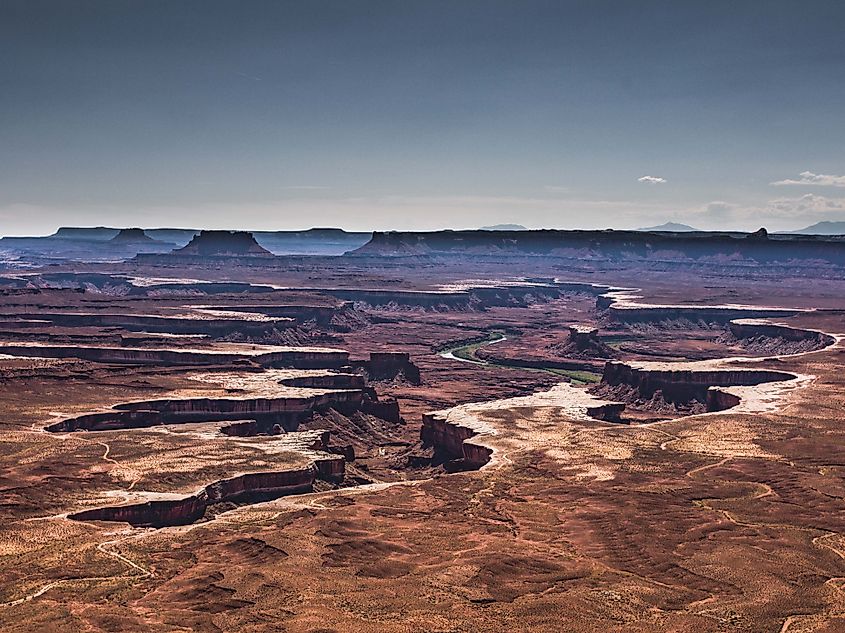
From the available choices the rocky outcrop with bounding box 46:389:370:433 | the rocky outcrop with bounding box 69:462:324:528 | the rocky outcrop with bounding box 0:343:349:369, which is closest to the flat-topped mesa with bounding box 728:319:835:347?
the rocky outcrop with bounding box 0:343:349:369

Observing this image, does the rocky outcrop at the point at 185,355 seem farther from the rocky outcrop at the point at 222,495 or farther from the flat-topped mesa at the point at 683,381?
the rocky outcrop at the point at 222,495

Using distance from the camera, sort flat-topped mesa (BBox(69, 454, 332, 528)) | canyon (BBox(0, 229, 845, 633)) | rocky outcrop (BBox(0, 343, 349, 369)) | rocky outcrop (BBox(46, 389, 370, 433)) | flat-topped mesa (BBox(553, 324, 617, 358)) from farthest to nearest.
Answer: flat-topped mesa (BBox(553, 324, 617, 358)) < rocky outcrop (BBox(0, 343, 349, 369)) < rocky outcrop (BBox(46, 389, 370, 433)) < flat-topped mesa (BBox(69, 454, 332, 528)) < canyon (BBox(0, 229, 845, 633))

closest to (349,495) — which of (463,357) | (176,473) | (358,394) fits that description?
(176,473)

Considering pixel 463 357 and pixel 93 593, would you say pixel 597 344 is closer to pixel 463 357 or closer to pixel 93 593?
pixel 463 357

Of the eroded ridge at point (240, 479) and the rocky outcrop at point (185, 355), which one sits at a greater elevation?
the rocky outcrop at point (185, 355)

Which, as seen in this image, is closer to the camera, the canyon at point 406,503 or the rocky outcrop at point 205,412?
the canyon at point 406,503

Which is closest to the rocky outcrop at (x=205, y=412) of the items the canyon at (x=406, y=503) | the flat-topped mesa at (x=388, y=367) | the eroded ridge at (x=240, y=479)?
the canyon at (x=406, y=503)

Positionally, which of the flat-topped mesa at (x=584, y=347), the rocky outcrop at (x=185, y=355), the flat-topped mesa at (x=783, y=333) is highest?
the rocky outcrop at (x=185, y=355)

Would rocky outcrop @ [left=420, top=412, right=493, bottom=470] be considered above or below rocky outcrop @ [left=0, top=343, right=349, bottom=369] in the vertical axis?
below

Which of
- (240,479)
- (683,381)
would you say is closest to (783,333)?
(683,381)

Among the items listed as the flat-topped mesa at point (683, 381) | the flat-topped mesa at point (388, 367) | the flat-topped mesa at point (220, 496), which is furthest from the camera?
the flat-topped mesa at point (388, 367)

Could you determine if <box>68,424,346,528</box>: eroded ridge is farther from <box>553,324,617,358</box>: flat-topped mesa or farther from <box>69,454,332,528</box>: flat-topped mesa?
<box>553,324,617,358</box>: flat-topped mesa
